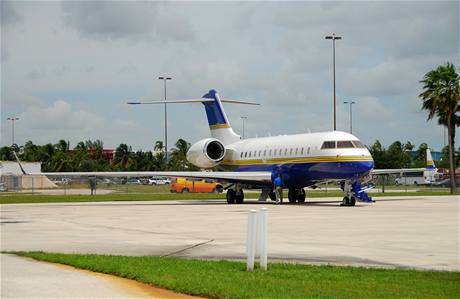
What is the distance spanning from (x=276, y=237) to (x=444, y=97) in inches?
1901

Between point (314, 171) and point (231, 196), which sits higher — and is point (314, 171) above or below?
above

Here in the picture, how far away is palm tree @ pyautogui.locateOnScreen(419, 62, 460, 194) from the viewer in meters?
63.4

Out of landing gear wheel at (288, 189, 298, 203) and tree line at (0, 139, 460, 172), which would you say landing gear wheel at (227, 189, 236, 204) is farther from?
tree line at (0, 139, 460, 172)

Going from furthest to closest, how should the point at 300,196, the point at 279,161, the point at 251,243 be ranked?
1. the point at 300,196
2. the point at 279,161
3. the point at 251,243

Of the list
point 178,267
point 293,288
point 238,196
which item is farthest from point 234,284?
point 238,196

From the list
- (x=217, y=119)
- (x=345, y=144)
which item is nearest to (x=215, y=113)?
(x=217, y=119)

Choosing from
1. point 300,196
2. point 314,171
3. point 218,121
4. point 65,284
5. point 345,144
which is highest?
point 218,121

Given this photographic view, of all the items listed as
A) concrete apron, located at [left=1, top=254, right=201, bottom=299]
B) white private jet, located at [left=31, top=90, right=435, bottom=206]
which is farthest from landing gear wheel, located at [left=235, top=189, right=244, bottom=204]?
concrete apron, located at [left=1, top=254, right=201, bottom=299]

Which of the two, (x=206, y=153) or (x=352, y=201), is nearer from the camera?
(x=352, y=201)

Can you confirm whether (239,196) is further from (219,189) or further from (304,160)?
(219,189)

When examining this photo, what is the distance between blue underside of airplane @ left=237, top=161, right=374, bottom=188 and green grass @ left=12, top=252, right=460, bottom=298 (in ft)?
81.0

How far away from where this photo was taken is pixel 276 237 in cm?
1891

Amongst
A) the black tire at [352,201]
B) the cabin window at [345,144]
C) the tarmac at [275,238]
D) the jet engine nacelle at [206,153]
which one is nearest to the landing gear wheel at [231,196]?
the jet engine nacelle at [206,153]

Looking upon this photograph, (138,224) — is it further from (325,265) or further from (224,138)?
(224,138)
